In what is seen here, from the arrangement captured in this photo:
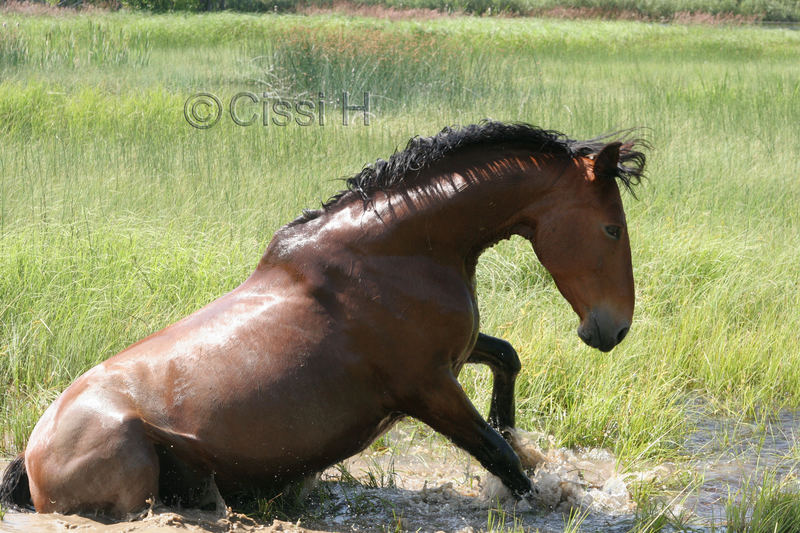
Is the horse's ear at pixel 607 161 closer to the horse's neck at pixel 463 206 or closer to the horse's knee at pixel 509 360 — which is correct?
the horse's neck at pixel 463 206

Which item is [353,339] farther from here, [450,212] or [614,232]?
[614,232]

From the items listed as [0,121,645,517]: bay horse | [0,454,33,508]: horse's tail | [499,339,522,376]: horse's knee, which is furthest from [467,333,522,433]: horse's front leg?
[0,454,33,508]: horse's tail

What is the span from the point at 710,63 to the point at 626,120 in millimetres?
10031

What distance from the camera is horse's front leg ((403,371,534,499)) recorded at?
130 inches

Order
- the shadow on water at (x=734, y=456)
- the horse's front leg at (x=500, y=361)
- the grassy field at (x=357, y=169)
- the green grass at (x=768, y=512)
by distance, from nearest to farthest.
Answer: the green grass at (x=768, y=512), the horse's front leg at (x=500, y=361), the shadow on water at (x=734, y=456), the grassy field at (x=357, y=169)

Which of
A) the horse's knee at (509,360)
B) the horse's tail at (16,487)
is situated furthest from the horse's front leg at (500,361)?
the horse's tail at (16,487)

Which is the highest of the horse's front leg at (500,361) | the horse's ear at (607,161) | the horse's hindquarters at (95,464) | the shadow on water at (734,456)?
the horse's ear at (607,161)

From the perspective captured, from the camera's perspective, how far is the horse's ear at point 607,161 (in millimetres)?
3121

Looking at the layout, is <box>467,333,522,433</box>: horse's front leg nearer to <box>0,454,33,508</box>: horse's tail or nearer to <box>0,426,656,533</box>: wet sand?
<box>0,426,656,533</box>: wet sand

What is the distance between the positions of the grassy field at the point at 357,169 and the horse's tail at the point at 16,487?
910 mm

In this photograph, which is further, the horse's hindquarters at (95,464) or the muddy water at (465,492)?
the muddy water at (465,492)

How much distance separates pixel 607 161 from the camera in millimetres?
3166

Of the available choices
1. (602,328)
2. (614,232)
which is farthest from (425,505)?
(614,232)

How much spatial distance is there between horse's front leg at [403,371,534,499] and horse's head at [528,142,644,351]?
19.5 inches
